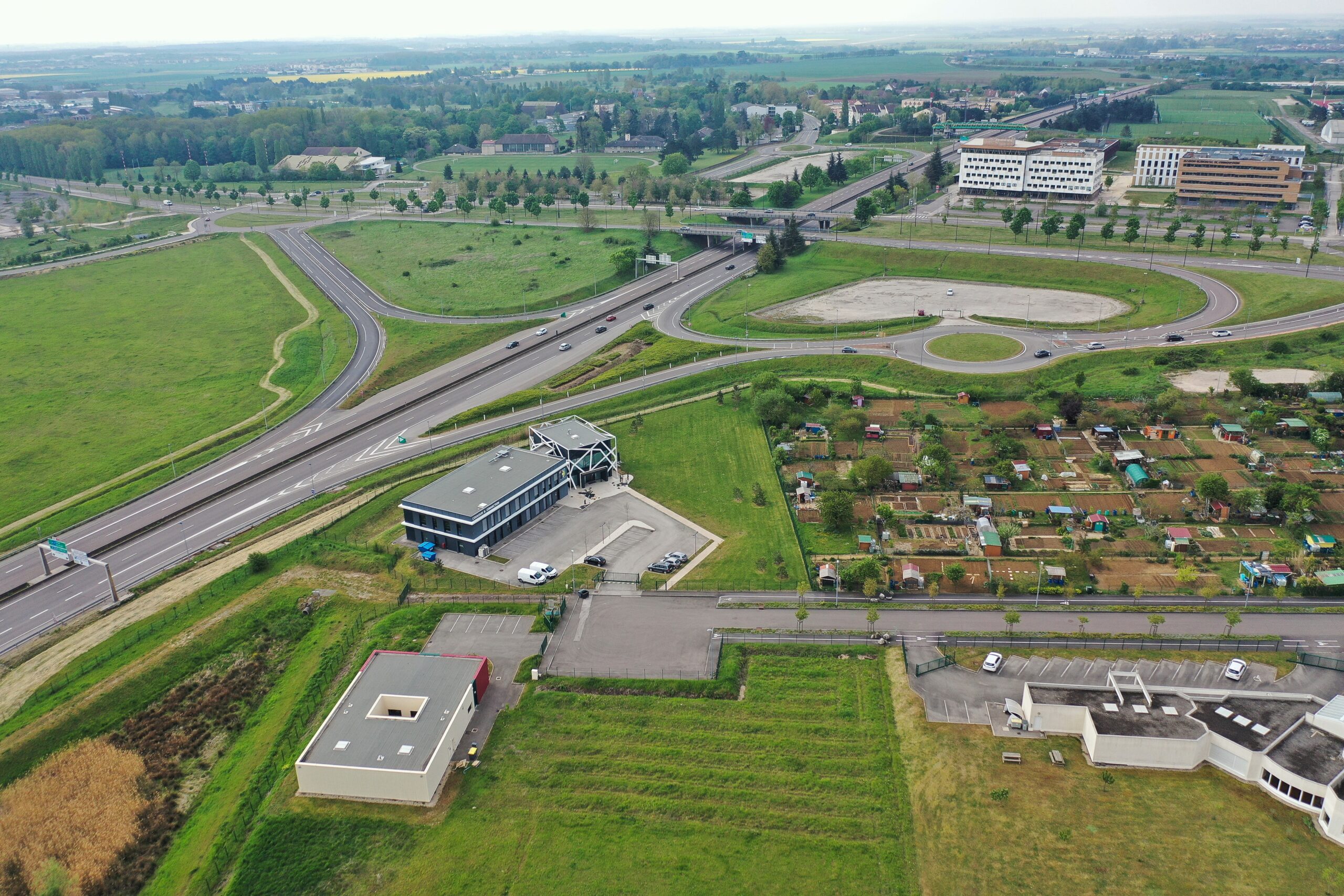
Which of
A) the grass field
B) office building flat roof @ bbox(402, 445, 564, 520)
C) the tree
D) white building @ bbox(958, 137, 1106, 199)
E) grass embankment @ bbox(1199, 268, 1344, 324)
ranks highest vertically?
white building @ bbox(958, 137, 1106, 199)

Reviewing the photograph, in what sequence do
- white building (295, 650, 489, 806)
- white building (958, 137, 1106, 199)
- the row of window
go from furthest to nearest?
white building (958, 137, 1106, 199) < white building (295, 650, 489, 806) < the row of window

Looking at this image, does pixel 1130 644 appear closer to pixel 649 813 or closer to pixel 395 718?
pixel 649 813

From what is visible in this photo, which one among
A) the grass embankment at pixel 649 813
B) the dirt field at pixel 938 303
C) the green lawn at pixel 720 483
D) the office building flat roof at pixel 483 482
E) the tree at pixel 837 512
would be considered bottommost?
the grass embankment at pixel 649 813

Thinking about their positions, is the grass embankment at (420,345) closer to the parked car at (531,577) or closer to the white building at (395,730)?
the parked car at (531,577)

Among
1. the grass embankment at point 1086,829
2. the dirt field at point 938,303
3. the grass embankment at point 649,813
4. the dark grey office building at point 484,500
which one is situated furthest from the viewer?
the dirt field at point 938,303

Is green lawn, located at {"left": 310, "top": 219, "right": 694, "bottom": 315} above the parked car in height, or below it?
above

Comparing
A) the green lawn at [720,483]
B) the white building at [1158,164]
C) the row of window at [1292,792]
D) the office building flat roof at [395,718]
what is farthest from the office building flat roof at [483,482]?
the white building at [1158,164]

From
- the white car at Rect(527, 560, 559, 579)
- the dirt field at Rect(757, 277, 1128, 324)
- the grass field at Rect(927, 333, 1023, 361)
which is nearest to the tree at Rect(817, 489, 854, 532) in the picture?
the white car at Rect(527, 560, 559, 579)

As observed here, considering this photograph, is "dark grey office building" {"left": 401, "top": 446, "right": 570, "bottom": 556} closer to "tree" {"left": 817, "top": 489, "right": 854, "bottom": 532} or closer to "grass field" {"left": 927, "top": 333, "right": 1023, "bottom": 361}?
"tree" {"left": 817, "top": 489, "right": 854, "bottom": 532}

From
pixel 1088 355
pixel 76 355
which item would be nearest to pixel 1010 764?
pixel 1088 355
